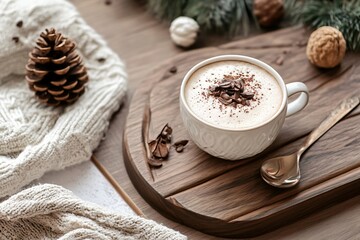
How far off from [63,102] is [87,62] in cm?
11

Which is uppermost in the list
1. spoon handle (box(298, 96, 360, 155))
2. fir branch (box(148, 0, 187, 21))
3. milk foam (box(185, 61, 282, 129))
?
milk foam (box(185, 61, 282, 129))

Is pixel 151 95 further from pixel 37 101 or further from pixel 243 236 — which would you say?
pixel 243 236

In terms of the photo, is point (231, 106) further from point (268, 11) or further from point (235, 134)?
point (268, 11)

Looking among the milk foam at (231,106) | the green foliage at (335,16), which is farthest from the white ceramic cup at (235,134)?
the green foliage at (335,16)

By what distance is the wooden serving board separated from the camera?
875 mm

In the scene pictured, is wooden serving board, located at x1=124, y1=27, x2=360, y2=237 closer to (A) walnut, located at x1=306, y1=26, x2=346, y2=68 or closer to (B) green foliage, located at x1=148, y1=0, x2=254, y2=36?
(A) walnut, located at x1=306, y1=26, x2=346, y2=68

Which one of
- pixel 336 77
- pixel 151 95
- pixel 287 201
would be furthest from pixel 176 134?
pixel 336 77

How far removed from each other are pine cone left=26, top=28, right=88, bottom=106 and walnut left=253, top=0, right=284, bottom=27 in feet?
1.28

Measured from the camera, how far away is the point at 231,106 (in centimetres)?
88

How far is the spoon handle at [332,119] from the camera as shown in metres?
0.95

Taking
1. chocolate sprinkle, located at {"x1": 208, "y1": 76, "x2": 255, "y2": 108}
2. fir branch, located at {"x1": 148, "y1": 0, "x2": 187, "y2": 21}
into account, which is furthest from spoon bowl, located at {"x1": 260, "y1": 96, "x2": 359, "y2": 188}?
fir branch, located at {"x1": 148, "y1": 0, "x2": 187, "y2": 21}

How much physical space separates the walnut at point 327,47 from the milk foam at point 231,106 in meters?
0.17

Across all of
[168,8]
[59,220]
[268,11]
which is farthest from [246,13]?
[59,220]

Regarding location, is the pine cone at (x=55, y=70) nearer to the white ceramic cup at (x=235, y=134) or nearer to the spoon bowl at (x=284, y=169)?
the white ceramic cup at (x=235, y=134)
